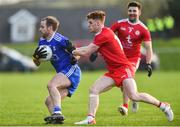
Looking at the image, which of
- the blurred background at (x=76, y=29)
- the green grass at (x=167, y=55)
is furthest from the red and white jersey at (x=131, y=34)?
the green grass at (x=167, y=55)

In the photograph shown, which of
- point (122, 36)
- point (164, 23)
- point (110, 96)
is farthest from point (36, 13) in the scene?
point (122, 36)

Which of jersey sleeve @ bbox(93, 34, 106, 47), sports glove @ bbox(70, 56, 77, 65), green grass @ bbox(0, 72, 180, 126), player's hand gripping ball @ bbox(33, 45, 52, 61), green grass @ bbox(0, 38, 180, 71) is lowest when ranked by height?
green grass @ bbox(0, 72, 180, 126)

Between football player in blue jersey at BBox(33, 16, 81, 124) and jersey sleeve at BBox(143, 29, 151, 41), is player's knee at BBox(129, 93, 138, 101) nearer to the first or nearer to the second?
football player in blue jersey at BBox(33, 16, 81, 124)

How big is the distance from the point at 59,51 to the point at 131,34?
104 inches

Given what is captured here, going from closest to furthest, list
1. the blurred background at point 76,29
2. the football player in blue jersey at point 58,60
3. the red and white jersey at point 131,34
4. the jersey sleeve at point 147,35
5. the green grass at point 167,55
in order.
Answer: the football player in blue jersey at point 58,60, the jersey sleeve at point 147,35, the red and white jersey at point 131,34, the blurred background at point 76,29, the green grass at point 167,55

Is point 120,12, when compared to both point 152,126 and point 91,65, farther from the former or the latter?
point 152,126

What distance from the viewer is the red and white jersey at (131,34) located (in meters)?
14.6

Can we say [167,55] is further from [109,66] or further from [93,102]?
[93,102]

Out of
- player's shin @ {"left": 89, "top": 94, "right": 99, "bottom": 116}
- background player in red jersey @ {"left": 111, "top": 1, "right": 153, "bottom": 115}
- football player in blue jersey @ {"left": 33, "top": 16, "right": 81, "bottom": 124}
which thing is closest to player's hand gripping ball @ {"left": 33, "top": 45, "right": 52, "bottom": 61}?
football player in blue jersey @ {"left": 33, "top": 16, "right": 81, "bottom": 124}

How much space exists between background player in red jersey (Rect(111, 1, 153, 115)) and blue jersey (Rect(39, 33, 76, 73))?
6.69ft

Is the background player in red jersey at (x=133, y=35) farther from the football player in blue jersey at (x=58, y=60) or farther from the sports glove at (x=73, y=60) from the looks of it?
the sports glove at (x=73, y=60)

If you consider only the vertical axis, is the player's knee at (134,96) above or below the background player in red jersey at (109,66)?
below

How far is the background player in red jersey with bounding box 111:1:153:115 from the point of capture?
47.0 ft

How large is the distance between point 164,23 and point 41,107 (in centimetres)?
3373
